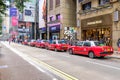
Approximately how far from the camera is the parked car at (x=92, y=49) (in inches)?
754

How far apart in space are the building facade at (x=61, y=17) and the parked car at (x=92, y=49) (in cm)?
1852

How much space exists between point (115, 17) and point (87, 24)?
22.4ft

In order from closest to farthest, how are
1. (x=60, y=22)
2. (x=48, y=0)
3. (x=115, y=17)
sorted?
(x=115, y=17), (x=60, y=22), (x=48, y=0)

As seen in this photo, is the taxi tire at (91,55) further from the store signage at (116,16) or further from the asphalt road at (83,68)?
the store signage at (116,16)

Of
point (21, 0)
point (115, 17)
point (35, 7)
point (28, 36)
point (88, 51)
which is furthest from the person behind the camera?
point (28, 36)

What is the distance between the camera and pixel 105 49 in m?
19.2

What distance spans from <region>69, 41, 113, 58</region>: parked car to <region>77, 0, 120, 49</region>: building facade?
5.87 m

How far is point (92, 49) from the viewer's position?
65.5ft

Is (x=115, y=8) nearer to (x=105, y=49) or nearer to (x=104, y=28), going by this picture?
(x=104, y=28)

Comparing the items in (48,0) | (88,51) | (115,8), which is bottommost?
(88,51)

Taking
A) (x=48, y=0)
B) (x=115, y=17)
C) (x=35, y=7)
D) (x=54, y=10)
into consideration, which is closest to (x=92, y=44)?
(x=115, y=17)

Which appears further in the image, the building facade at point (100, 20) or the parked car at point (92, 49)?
the building facade at point (100, 20)

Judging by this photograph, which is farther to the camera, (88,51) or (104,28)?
(104,28)

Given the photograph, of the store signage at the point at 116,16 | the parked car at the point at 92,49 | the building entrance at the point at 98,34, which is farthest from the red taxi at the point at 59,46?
the store signage at the point at 116,16
